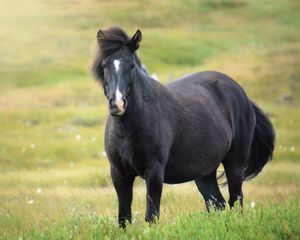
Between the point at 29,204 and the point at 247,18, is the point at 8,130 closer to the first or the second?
the point at 29,204

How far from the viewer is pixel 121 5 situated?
91812 millimetres

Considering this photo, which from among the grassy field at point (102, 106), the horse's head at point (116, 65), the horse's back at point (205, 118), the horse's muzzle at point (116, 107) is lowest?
the grassy field at point (102, 106)

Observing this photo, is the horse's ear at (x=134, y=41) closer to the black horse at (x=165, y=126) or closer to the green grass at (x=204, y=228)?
the black horse at (x=165, y=126)

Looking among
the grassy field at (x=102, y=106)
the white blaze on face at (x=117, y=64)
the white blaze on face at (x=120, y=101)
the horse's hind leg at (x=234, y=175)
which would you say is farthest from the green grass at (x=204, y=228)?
the horse's hind leg at (x=234, y=175)

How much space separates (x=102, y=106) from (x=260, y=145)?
1117 inches

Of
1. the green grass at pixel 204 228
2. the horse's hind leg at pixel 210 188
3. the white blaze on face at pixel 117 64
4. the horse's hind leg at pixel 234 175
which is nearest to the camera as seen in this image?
the green grass at pixel 204 228

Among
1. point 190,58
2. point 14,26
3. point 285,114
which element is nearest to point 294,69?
point 285,114

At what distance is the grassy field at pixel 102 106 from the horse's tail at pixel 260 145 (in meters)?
0.64

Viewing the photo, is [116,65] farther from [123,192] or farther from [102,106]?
[102,106]

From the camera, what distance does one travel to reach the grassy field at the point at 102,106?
7.45 metres

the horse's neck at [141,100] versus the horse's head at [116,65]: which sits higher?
the horse's head at [116,65]

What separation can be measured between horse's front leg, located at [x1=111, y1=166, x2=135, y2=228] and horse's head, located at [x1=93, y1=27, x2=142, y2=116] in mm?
1018

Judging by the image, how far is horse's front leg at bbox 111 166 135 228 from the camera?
26.8 ft

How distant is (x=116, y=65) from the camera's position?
7.68 metres
